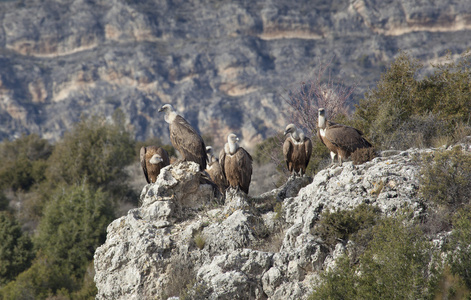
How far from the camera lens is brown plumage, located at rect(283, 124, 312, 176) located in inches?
539

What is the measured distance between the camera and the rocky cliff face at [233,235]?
9820 mm

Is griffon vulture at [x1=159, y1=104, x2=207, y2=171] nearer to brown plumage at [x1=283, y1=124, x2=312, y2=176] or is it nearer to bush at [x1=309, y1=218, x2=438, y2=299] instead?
brown plumage at [x1=283, y1=124, x2=312, y2=176]

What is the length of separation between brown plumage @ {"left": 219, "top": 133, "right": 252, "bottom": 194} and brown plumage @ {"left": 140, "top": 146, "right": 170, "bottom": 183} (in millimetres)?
2947

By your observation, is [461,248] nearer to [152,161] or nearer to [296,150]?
[296,150]

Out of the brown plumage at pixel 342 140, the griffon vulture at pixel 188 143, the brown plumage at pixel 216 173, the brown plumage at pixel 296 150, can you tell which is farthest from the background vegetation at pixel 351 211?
the griffon vulture at pixel 188 143

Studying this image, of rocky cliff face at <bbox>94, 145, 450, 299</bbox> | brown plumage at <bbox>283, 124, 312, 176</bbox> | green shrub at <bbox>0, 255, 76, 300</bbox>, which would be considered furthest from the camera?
green shrub at <bbox>0, 255, 76, 300</bbox>

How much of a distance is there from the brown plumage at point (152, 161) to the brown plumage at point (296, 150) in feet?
11.6

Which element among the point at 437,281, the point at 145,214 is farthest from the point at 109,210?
the point at 437,281

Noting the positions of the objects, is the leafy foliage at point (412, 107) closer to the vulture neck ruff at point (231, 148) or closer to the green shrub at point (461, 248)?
the vulture neck ruff at point (231, 148)

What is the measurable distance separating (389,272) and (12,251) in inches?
842

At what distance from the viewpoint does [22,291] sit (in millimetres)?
20812

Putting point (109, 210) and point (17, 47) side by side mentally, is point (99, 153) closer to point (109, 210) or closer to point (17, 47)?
point (109, 210)

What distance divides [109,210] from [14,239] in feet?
14.8

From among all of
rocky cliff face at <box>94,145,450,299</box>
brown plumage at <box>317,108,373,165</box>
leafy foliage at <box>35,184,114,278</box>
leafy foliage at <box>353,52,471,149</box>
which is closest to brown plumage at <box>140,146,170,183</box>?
rocky cliff face at <box>94,145,450,299</box>
